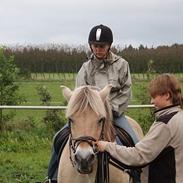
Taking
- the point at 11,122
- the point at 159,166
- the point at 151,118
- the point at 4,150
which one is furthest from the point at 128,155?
the point at 11,122

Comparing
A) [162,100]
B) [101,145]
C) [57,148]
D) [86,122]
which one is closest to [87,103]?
[86,122]

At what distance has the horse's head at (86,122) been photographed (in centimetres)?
368

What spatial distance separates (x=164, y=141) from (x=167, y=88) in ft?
1.21

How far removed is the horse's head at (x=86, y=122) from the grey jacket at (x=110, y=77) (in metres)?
0.75

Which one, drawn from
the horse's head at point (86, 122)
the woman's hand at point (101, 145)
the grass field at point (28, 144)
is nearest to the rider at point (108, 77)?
the horse's head at point (86, 122)

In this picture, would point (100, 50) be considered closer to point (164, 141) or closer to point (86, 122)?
point (86, 122)

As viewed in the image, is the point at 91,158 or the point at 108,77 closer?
the point at 91,158

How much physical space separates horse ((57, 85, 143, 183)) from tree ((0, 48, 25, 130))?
7.80 metres

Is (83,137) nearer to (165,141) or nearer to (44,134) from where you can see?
(165,141)

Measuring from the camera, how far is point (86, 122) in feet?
12.6

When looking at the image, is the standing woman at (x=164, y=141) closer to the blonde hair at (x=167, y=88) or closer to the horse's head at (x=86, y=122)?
the blonde hair at (x=167, y=88)

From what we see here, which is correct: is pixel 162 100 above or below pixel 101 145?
above

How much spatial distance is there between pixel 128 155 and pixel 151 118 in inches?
310

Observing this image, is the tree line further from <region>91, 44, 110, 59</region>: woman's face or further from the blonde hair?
the blonde hair
